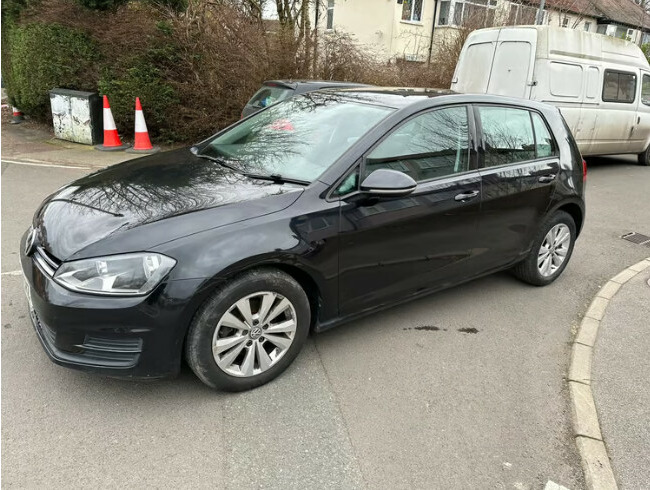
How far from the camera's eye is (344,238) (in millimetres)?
2945

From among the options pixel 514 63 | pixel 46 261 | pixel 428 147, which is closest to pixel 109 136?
pixel 514 63

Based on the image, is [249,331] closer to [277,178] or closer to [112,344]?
[112,344]

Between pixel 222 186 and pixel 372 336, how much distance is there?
146 cm

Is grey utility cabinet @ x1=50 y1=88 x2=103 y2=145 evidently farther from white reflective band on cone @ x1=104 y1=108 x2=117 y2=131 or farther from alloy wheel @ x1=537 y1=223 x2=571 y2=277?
alloy wheel @ x1=537 y1=223 x2=571 y2=277

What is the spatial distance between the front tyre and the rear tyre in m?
2.33

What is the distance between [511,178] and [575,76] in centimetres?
A: 694

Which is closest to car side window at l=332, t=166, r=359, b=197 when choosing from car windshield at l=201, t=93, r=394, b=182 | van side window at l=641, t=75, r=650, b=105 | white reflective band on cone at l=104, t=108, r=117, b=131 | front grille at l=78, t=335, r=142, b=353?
car windshield at l=201, t=93, r=394, b=182

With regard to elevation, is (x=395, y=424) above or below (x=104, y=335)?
below

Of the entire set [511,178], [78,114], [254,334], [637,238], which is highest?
[511,178]

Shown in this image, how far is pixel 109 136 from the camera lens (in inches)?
374

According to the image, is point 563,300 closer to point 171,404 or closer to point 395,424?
point 395,424

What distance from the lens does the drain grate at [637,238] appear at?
6.05 metres

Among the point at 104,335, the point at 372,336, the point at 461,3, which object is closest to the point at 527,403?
the point at 372,336

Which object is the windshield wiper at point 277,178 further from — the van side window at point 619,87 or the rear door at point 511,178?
the van side window at point 619,87
